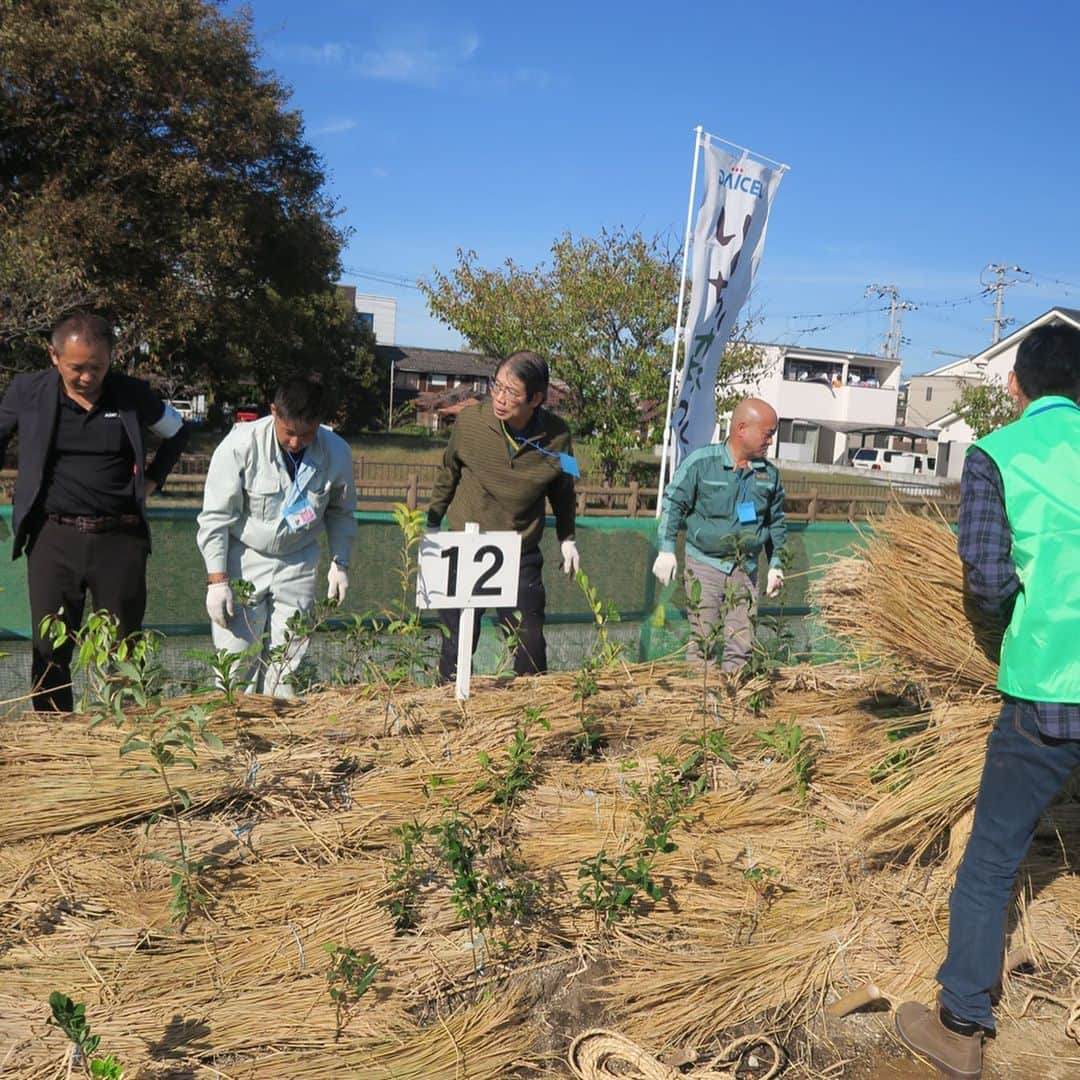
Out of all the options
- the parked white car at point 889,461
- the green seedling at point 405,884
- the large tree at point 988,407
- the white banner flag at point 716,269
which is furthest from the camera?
the parked white car at point 889,461

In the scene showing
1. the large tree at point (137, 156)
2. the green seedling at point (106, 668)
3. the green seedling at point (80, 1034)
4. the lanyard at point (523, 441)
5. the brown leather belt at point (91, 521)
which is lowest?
the green seedling at point (80, 1034)

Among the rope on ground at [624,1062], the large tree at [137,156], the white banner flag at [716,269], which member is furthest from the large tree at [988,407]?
the rope on ground at [624,1062]

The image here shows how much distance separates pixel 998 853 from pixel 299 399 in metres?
2.63

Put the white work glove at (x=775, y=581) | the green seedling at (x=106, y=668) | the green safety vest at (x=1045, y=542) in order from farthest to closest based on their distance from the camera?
the white work glove at (x=775, y=581)
the green seedling at (x=106, y=668)
the green safety vest at (x=1045, y=542)

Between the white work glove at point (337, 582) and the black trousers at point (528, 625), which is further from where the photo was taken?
the black trousers at point (528, 625)

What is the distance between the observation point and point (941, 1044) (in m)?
2.39

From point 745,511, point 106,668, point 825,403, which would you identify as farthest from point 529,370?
point 825,403

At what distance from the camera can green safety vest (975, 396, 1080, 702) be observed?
232 cm

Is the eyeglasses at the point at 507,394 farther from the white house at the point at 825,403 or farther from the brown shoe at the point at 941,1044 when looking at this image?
the white house at the point at 825,403

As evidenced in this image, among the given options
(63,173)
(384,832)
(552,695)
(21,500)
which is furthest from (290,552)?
(63,173)

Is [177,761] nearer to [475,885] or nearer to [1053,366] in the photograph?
[475,885]

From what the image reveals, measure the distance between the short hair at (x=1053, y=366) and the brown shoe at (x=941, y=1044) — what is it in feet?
4.90

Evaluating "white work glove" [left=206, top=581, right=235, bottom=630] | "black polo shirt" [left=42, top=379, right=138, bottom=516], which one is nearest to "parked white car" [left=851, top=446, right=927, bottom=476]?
"white work glove" [left=206, top=581, right=235, bottom=630]

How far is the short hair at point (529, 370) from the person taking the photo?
429 cm
